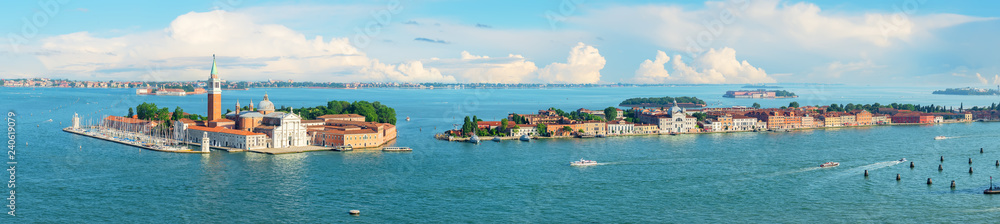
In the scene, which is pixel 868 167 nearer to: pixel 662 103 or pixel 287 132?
pixel 287 132

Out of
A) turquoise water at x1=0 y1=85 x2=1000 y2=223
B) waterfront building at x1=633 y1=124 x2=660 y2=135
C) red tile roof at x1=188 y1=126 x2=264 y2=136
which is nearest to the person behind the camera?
turquoise water at x1=0 y1=85 x2=1000 y2=223

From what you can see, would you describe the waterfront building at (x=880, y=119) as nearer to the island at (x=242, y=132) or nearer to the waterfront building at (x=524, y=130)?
the waterfront building at (x=524, y=130)

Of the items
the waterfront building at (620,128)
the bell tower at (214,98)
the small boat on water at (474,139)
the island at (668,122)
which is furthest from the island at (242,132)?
the waterfront building at (620,128)

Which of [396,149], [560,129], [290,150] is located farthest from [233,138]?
[560,129]

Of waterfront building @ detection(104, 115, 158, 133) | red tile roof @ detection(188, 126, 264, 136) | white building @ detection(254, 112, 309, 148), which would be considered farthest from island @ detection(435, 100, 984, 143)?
waterfront building @ detection(104, 115, 158, 133)

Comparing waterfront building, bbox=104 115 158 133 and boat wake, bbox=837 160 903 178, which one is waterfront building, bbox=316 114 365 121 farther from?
boat wake, bbox=837 160 903 178
